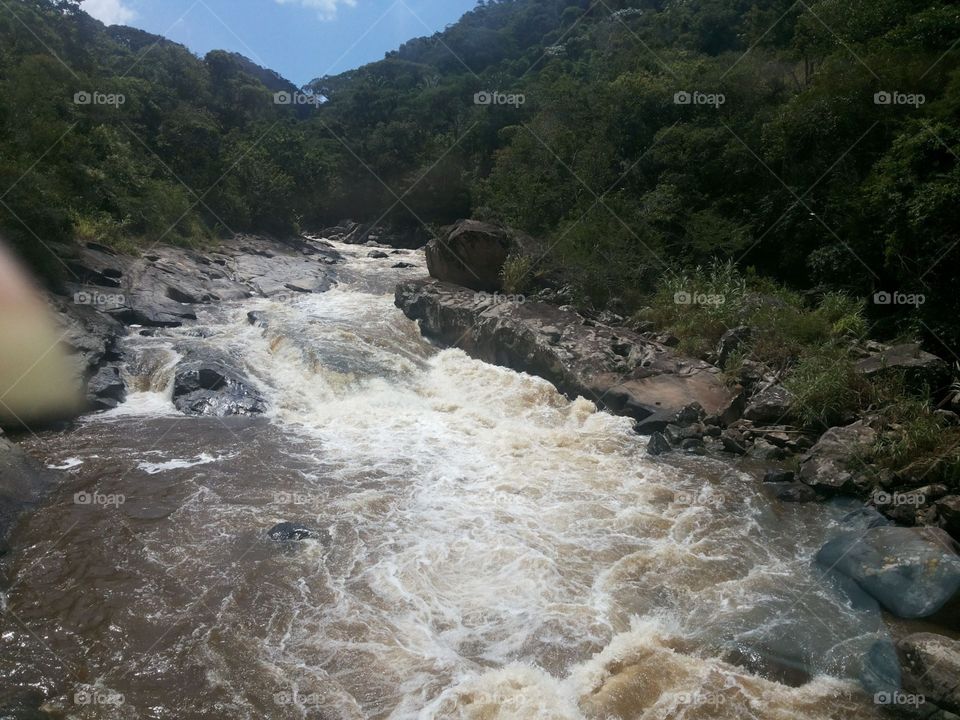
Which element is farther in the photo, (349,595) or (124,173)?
(124,173)

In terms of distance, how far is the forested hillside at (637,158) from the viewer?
1250 centimetres

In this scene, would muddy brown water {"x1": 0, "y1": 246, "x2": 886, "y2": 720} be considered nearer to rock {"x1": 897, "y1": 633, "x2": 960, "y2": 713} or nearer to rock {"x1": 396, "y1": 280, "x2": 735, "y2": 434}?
rock {"x1": 897, "y1": 633, "x2": 960, "y2": 713}

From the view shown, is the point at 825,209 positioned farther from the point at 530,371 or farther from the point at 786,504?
the point at 786,504

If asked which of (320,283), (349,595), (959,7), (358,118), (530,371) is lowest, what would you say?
(349,595)

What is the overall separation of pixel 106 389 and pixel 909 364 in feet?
43.5

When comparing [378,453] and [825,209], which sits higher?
[825,209]

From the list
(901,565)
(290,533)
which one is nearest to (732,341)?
(901,565)

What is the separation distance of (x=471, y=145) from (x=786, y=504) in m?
29.7

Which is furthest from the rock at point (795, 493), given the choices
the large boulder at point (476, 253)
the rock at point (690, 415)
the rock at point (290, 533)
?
the large boulder at point (476, 253)

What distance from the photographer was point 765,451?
9.80 meters

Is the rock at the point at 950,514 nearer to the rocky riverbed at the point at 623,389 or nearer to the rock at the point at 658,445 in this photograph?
the rocky riverbed at the point at 623,389

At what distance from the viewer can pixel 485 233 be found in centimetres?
1761

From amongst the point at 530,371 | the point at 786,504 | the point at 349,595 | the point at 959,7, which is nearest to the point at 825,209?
the point at 959,7

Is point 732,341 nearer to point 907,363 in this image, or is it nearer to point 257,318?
point 907,363
